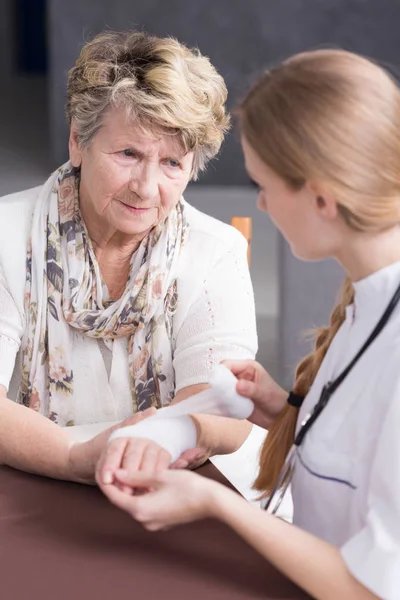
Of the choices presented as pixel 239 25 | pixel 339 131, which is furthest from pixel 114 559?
pixel 239 25

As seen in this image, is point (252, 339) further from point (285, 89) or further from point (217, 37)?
point (217, 37)

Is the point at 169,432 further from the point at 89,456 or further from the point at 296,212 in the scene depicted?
the point at 296,212

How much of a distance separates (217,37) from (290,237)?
5.24 meters

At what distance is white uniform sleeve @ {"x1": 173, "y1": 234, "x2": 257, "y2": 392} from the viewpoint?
1999mm

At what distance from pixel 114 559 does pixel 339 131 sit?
2.07ft

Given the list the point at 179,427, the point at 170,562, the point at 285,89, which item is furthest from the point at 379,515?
the point at 285,89

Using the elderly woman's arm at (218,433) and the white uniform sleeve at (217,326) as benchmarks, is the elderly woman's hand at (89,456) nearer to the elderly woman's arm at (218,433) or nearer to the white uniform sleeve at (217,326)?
the elderly woman's arm at (218,433)

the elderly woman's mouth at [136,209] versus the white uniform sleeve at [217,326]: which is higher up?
the elderly woman's mouth at [136,209]

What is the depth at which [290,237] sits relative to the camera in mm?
1281

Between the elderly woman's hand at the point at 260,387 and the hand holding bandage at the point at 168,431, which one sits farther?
the elderly woman's hand at the point at 260,387

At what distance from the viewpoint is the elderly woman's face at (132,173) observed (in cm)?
193

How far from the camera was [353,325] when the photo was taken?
1335mm

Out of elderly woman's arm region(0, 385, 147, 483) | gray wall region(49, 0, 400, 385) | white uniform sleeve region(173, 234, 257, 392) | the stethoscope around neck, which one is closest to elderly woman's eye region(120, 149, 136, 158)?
white uniform sleeve region(173, 234, 257, 392)

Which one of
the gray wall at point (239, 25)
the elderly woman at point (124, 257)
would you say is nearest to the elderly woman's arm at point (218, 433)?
the elderly woman at point (124, 257)
